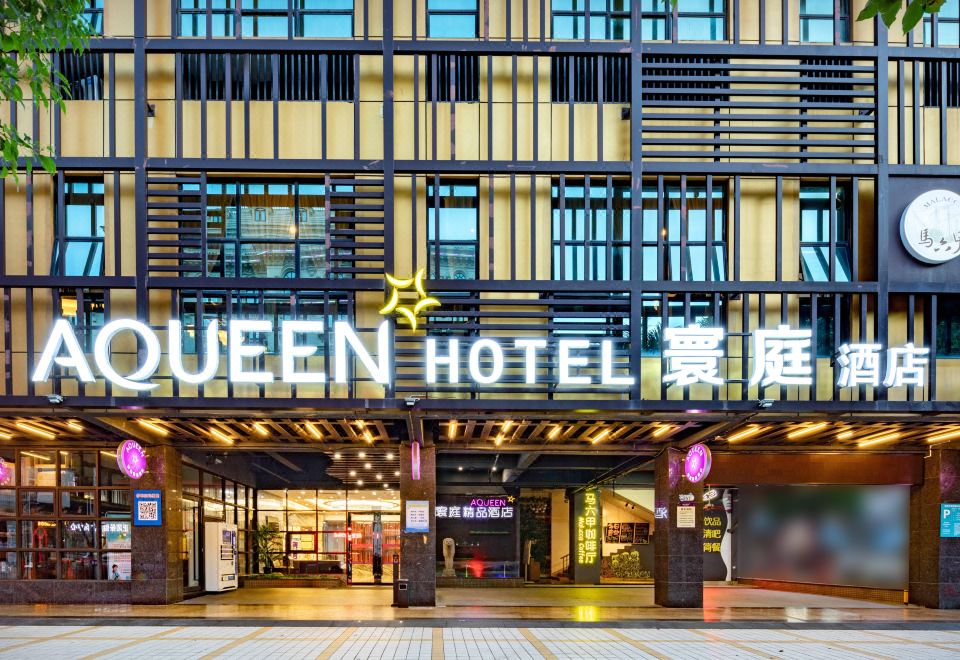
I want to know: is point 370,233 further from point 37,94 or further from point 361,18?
point 37,94

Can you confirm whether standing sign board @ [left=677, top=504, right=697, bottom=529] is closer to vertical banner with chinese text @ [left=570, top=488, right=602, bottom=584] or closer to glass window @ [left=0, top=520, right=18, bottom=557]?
vertical banner with chinese text @ [left=570, top=488, right=602, bottom=584]

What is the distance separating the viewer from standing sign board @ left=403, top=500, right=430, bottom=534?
15.6m

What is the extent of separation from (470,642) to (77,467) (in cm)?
1010

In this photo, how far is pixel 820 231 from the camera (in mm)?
15109

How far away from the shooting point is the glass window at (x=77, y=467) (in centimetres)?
1672

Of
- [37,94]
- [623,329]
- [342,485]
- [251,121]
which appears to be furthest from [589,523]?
[37,94]

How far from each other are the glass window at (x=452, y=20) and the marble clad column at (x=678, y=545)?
970 centimetres

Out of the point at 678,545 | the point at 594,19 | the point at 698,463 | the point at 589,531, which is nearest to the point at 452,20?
the point at 594,19

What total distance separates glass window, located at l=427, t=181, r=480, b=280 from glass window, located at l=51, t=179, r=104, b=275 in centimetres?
640

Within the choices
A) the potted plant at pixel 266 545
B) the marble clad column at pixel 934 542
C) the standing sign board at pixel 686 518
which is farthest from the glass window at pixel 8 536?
the marble clad column at pixel 934 542

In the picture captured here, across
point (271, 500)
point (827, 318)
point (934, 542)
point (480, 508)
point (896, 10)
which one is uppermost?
point (896, 10)

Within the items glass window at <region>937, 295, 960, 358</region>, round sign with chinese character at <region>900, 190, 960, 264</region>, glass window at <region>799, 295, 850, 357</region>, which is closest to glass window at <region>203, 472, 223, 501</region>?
glass window at <region>799, 295, 850, 357</region>

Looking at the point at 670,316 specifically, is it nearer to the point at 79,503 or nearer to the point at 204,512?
the point at 204,512

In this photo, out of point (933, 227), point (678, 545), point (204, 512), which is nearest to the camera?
point (933, 227)
